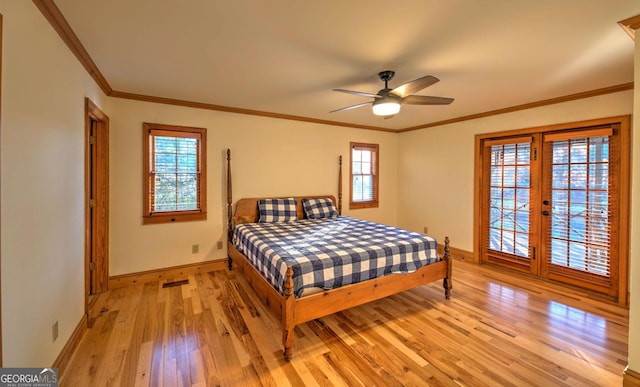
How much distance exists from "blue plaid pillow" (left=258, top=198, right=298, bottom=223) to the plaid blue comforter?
0.42 m

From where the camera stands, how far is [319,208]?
4.56 metres

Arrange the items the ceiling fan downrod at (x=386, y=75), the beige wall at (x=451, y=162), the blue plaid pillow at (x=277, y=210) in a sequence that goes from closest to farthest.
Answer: the ceiling fan downrod at (x=386, y=75) < the beige wall at (x=451, y=162) < the blue plaid pillow at (x=277, y=210)


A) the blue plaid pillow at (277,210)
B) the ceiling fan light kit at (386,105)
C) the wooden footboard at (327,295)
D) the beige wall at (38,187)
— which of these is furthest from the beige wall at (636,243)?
the beige wall at (38,187)

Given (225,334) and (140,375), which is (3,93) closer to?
(140,375)

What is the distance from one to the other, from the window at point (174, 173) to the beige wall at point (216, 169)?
0.09 metres

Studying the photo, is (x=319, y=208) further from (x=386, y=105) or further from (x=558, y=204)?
(x=558, y=204)

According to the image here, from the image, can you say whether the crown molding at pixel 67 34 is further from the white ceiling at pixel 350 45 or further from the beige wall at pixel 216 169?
the beige wall at pixel 216 169

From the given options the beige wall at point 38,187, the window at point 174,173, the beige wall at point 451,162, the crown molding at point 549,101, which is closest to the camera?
the beige wall at point 38,187

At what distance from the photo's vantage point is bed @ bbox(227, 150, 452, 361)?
2.20 m

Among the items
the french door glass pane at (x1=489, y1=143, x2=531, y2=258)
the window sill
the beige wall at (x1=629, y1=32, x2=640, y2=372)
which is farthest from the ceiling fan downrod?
the window sill

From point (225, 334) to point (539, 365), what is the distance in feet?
8.36

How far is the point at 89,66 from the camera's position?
251 cm

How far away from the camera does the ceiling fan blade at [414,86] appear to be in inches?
85.8

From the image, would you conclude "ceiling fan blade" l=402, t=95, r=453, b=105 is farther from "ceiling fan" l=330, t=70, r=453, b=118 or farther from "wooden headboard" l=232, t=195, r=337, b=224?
"wooden headboard" l=232, t=195, r=337, b=224
